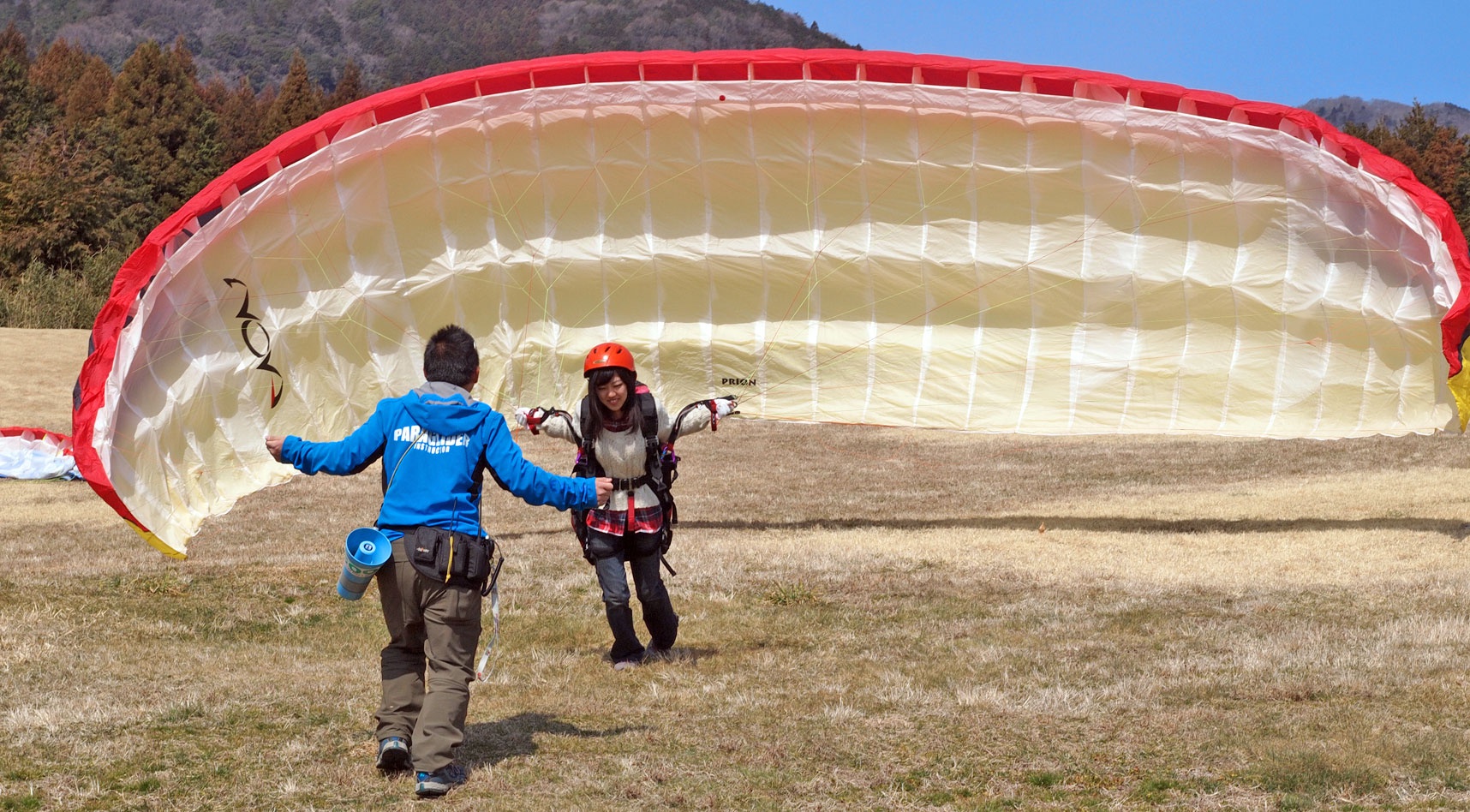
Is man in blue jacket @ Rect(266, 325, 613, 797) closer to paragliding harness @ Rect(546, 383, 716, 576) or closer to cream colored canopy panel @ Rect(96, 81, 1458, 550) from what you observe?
paragliding harness @ Rect(546, 383, 716, 576)

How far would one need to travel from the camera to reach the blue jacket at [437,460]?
620cm

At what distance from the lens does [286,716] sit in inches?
282

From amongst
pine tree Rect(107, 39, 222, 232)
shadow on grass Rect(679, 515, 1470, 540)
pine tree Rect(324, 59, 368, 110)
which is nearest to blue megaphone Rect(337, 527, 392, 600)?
shadow on grass Rect(679, 515, 1470, 540)

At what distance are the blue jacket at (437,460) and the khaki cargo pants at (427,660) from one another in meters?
0.23

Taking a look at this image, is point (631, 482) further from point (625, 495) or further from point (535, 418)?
point (535, 418)


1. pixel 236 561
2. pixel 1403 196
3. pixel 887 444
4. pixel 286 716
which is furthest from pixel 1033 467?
pixel 286 716

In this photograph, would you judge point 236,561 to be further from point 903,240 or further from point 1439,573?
point 1439,573

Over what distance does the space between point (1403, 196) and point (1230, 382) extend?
223cm

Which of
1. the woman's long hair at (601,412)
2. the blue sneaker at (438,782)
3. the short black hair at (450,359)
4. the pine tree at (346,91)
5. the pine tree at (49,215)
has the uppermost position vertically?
the pine tree at (346,91)

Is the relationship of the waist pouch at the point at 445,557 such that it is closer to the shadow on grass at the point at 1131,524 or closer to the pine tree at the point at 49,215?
the shadow on grass at the point at 1131,524

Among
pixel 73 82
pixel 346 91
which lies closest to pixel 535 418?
pixel 346 91

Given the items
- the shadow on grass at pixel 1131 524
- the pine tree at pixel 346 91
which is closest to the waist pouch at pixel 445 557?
the shadow on grass at pixel 1131 524

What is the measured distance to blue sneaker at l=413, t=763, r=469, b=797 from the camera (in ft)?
19.1

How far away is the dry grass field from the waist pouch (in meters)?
0.89
